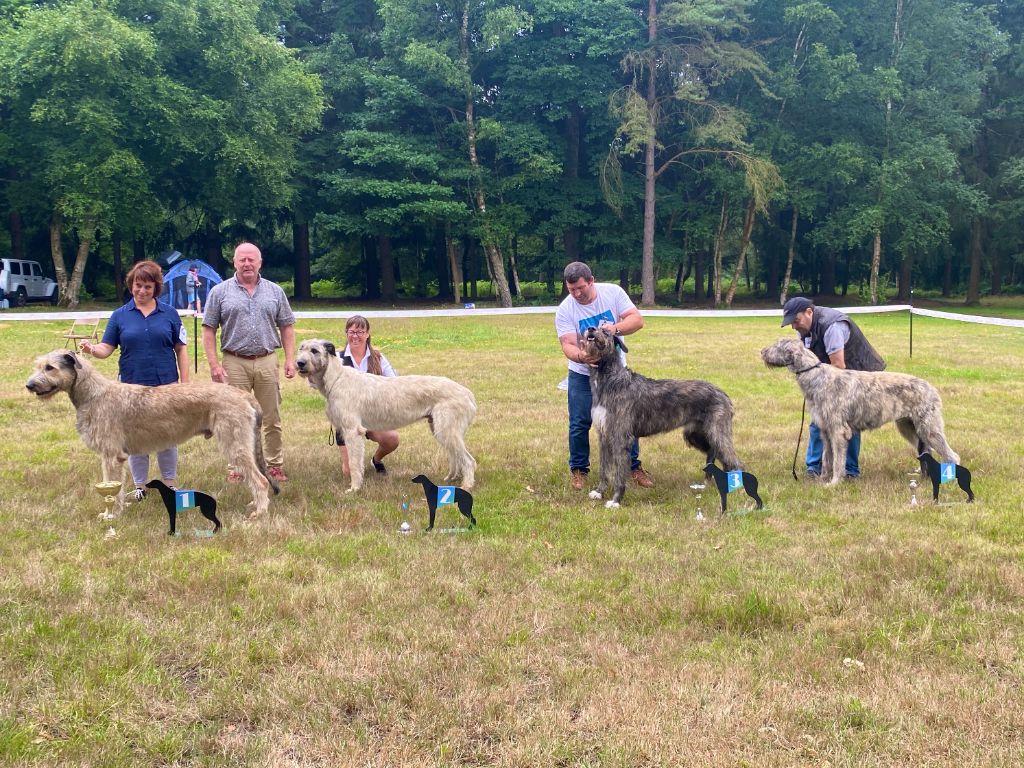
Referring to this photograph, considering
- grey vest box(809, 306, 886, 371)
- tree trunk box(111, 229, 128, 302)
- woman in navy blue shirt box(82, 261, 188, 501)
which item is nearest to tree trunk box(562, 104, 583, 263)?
tree trunk box(111, 229, 128, 302)

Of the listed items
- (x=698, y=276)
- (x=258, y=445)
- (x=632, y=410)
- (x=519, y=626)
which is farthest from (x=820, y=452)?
(x=698, y=276)

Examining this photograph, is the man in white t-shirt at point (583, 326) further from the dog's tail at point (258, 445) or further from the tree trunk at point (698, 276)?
the tree trunk at point (698, 276)

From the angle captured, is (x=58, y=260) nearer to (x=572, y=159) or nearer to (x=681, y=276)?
(x=572, y=159)

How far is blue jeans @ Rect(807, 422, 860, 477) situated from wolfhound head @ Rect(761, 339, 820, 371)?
1.90 ft

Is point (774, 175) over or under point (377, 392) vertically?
over

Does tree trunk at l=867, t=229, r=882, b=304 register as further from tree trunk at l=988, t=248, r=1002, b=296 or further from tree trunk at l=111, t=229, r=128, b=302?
tree trunk at l=111, t=229, r=128, b=302

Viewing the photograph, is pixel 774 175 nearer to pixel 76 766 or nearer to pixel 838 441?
pixel 838 441

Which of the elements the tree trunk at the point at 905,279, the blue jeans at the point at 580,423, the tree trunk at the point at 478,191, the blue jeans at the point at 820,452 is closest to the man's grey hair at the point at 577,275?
the blue jeans at the point at 580,423

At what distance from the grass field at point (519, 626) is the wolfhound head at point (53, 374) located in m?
0.97

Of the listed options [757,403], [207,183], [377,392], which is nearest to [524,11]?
[207,183]

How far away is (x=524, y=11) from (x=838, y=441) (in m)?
→ 29.5

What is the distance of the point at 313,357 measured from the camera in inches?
247

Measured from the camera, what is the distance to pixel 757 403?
10.2 meters

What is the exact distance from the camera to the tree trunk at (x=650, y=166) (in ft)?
100
